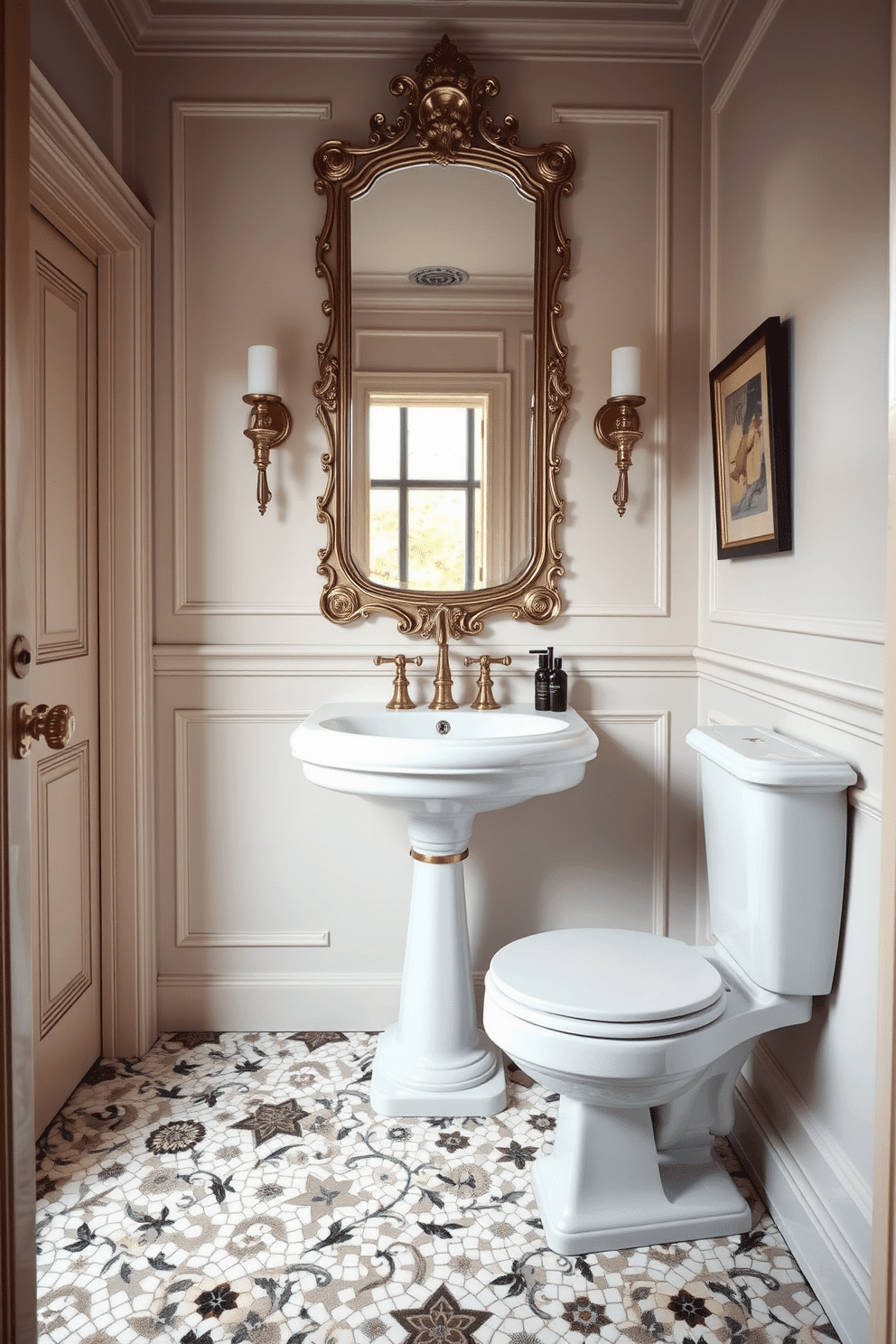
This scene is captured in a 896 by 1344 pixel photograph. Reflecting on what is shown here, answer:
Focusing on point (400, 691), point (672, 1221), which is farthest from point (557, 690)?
point (672, 1221)

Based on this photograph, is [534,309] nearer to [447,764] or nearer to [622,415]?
[622,415]

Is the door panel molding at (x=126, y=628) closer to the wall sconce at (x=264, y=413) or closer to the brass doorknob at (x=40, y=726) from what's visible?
the wall sconce at (x=264, y=413)

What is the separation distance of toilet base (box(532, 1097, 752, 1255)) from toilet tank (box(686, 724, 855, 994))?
374mm

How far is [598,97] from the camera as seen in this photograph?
2170 millimetres

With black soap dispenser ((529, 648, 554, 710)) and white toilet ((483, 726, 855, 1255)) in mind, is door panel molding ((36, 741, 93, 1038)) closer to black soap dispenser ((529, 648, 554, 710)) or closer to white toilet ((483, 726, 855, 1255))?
white toilet ((483, 726, 855, 1255))

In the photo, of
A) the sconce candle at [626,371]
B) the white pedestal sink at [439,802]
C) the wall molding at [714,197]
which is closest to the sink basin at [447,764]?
the white pedestal sink at [439,802]

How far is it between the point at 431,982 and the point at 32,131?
1.87 m

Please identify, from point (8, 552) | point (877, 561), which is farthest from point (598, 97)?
point (8, 552)

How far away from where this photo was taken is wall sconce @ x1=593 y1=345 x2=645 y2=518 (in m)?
2.08

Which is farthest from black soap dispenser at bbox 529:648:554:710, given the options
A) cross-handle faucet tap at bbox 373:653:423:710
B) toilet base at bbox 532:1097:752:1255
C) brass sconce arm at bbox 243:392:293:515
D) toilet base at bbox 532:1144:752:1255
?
toilet base at bbox 532:1144:752:1255

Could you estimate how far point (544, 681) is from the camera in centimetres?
213

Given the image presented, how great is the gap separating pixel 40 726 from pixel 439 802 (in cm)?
89

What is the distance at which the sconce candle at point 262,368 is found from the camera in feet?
6.81

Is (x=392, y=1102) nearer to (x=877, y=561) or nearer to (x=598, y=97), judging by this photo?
(x=877, y=561)
